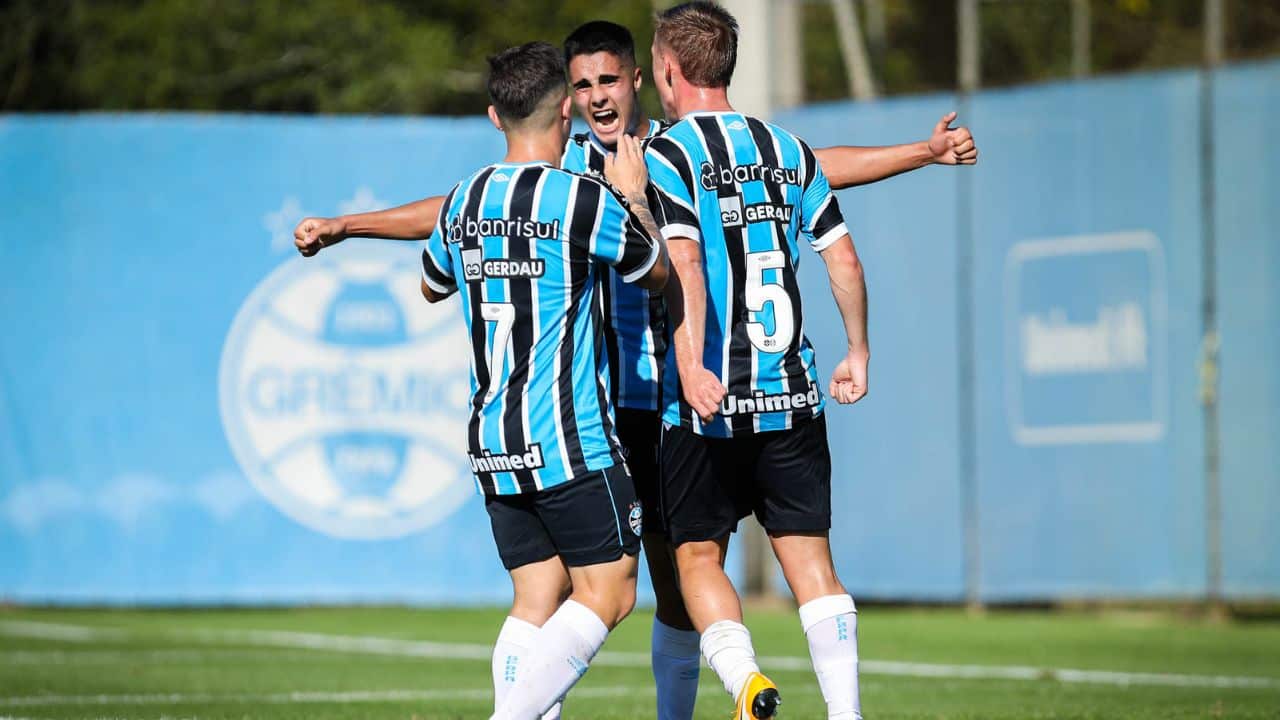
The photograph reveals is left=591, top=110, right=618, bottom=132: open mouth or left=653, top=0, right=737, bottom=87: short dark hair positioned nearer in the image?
left=653, top=0, right=737, bottom=87: short dark hair

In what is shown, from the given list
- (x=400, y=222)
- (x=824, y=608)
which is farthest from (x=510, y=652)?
(x=400, y=222)

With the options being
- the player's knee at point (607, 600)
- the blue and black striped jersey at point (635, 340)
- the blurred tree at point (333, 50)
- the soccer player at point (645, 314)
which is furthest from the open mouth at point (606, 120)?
the blurred tree at point (333, 50)

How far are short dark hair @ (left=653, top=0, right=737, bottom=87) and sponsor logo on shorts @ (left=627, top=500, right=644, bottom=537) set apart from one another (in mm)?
1407

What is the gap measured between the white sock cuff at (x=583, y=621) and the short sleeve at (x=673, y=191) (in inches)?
47.7

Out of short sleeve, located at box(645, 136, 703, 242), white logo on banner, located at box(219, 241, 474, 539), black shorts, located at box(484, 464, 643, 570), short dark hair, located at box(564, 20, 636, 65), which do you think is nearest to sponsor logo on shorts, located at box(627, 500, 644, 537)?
black shorts, located at box(484, 464, 643, 570)

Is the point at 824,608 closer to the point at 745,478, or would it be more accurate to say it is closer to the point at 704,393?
the point at 745,478

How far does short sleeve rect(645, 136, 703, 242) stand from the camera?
5559 mm

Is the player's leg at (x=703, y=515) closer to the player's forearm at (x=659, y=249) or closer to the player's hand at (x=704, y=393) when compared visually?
the player's hand at (x=704, y=393)

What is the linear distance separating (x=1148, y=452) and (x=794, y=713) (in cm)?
546

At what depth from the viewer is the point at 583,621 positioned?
529 centimetres

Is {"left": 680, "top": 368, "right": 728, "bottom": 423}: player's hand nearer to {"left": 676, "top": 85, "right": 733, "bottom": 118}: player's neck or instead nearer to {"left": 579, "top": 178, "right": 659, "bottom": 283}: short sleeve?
{"left": 579, "top": 178, "right": 659, "bottom": 283}: short sleeve

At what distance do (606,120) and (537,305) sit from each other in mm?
1240

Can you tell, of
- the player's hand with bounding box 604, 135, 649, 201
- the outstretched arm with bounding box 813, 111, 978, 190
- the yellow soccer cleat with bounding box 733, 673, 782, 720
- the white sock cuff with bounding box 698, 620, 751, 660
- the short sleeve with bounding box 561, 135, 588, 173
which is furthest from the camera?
the short sleeve with bounding box 561, 135, 588, 173

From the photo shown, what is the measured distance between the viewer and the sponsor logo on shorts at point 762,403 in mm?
5648
